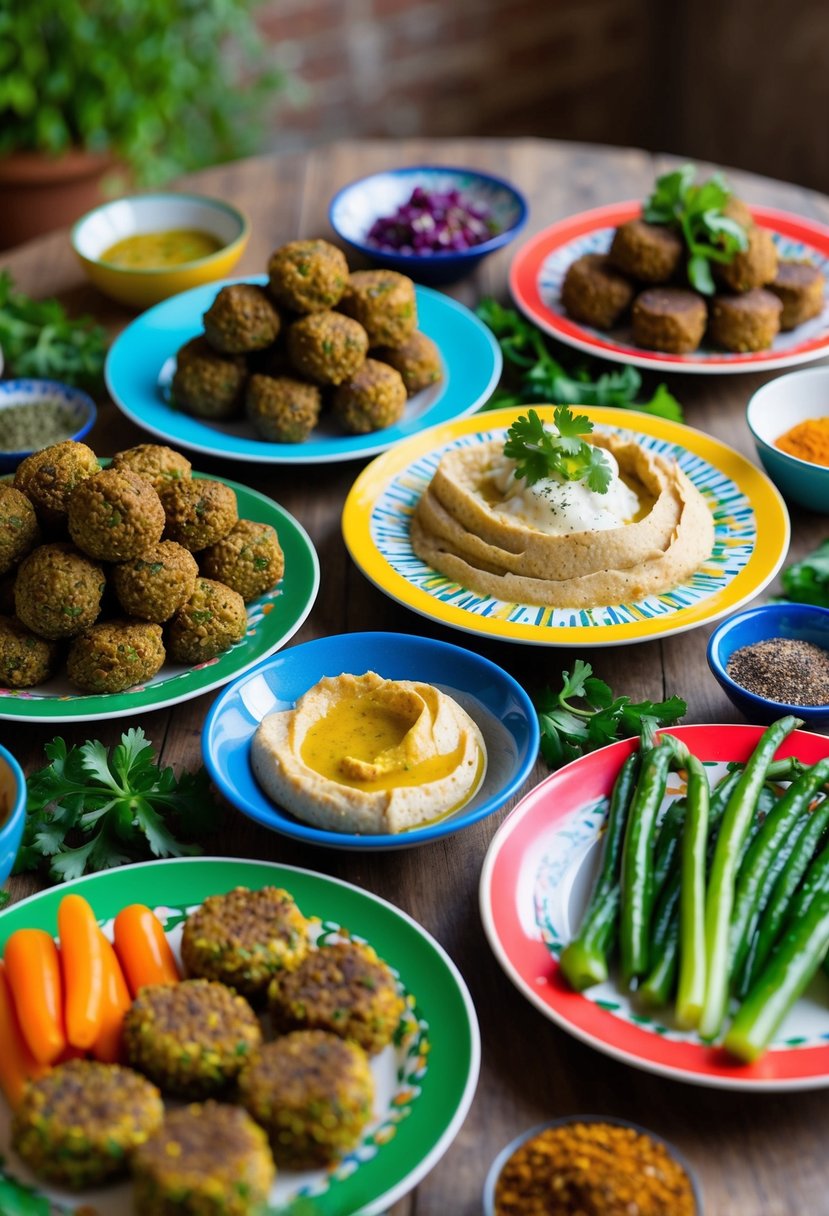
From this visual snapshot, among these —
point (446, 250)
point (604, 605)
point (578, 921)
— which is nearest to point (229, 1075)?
point (578, 921)

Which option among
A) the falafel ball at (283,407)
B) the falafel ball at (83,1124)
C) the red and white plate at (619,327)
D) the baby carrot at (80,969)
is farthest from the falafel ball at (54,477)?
the red and white plate at (619,327)

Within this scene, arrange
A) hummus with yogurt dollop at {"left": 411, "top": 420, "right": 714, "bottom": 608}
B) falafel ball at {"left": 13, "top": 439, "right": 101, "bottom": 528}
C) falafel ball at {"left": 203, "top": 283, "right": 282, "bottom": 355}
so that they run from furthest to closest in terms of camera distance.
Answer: falafel ball at {"left": 203, "top": 283, "right": 282, "bottom": 355} < hummus with yogurt dollop at {"left": 411, "top": 420, "right": 714, "bottom": 608} < falafel ball at {"left": 13, "top": 439, "right": 101, "bottom": 528}

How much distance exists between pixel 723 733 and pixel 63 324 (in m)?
2.68

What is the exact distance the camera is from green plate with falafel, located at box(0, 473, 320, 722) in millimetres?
2566

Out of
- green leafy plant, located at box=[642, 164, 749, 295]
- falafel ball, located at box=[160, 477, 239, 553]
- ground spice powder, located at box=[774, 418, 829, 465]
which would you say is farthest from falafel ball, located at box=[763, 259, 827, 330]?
falafel ball, located at box=[160, 477, 239, 553]

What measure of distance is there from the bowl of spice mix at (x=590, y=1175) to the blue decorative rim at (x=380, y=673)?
60 centimetres

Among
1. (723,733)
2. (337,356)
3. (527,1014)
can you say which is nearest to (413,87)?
(337,356)

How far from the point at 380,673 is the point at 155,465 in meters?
0.72

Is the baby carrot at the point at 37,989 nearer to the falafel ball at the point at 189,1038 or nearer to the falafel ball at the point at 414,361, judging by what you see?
the falafel ball at the point at 189,1038

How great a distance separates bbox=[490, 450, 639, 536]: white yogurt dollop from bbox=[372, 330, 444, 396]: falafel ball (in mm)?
700

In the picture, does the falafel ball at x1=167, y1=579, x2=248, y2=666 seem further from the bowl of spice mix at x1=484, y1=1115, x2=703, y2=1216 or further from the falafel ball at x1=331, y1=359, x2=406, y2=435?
the bowl of spice mix at x1=484, y1=1115, x2=703, y2=1216

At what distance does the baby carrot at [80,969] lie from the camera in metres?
1.85

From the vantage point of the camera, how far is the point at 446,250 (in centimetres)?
434

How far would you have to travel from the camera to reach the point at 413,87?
8.16 meters
